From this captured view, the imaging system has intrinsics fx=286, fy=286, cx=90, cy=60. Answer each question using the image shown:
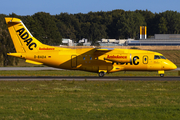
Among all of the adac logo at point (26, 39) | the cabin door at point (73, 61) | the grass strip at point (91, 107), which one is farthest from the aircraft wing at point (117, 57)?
the grass strip at point (91, 107)

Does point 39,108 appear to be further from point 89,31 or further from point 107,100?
point 89,31

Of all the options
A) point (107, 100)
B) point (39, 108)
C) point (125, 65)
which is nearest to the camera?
point (39, 108)

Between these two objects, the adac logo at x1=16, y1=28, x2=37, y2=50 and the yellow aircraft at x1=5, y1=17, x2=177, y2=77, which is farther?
the adac logo at x1=16, y1=28, x2=37, y2=50

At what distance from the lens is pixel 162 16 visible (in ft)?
647

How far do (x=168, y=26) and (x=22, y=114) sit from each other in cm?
18686

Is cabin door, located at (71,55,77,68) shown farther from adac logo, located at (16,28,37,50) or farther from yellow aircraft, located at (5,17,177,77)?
adac logo, located at (16,28,37,50)

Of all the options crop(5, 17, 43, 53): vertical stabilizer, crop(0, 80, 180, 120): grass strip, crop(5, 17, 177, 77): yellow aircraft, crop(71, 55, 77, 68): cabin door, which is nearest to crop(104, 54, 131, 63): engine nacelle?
crop(5, 17, 177, 77): yellow aircraft

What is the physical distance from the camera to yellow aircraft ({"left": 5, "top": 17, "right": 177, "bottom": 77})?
38906mm

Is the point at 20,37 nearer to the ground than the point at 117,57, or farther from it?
farther from it

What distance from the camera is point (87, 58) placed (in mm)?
39188

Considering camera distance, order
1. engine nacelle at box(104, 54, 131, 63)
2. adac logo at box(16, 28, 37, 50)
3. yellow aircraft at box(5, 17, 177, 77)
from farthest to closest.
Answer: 1. adac logo at box(16, 28, 37, 50)
2. yellow aircraft at box(5, 17, 177, 77)
3. engine nacelle at box(104, 54, 131, 63)

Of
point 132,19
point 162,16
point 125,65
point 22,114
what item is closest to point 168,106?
point 22,114

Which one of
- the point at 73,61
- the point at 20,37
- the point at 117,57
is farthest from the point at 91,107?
the point at 20,37

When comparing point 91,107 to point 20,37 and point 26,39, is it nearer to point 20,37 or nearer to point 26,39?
point 26,39
